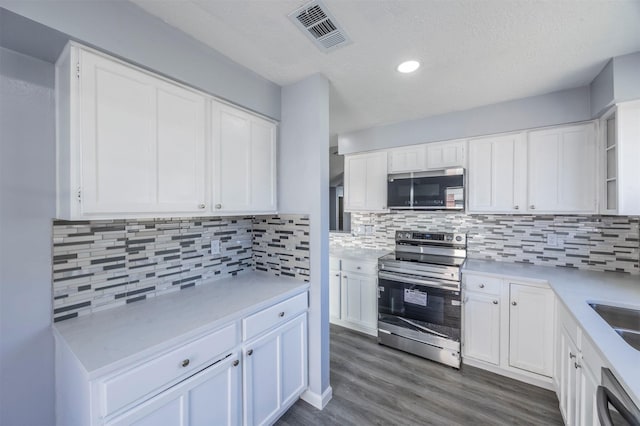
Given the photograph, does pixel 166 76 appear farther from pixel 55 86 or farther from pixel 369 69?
pixel 369 69

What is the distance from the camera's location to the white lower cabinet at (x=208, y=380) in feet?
3.42

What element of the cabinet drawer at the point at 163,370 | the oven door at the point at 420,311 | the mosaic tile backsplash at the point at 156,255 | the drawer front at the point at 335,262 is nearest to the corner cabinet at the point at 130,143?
the mosaic tile backsplash at the point at 156,255

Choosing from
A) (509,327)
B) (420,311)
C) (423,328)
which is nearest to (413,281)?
(420,311)

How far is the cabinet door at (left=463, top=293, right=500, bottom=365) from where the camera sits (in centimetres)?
233

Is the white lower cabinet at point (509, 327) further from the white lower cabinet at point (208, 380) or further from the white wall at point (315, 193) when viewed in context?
the white lower cabinet at point (208, 380)

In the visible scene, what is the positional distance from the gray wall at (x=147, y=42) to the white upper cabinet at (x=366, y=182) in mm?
1698

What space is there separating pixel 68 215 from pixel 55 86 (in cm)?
72

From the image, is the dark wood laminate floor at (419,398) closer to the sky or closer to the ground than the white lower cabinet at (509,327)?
closer to the ground

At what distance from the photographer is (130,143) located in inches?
53.2

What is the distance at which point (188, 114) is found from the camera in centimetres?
161

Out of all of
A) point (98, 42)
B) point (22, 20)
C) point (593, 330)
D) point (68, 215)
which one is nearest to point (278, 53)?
point (98, 42)

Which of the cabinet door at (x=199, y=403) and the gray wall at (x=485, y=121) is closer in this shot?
the cabinet door at (x=199, y=403)

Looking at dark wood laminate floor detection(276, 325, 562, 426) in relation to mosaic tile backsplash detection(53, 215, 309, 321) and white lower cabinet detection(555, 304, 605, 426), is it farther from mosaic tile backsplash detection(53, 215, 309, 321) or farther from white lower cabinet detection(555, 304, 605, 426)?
mosaic tile backsplash detection(53, 215, 309, 321)

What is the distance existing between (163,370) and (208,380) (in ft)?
0.90
